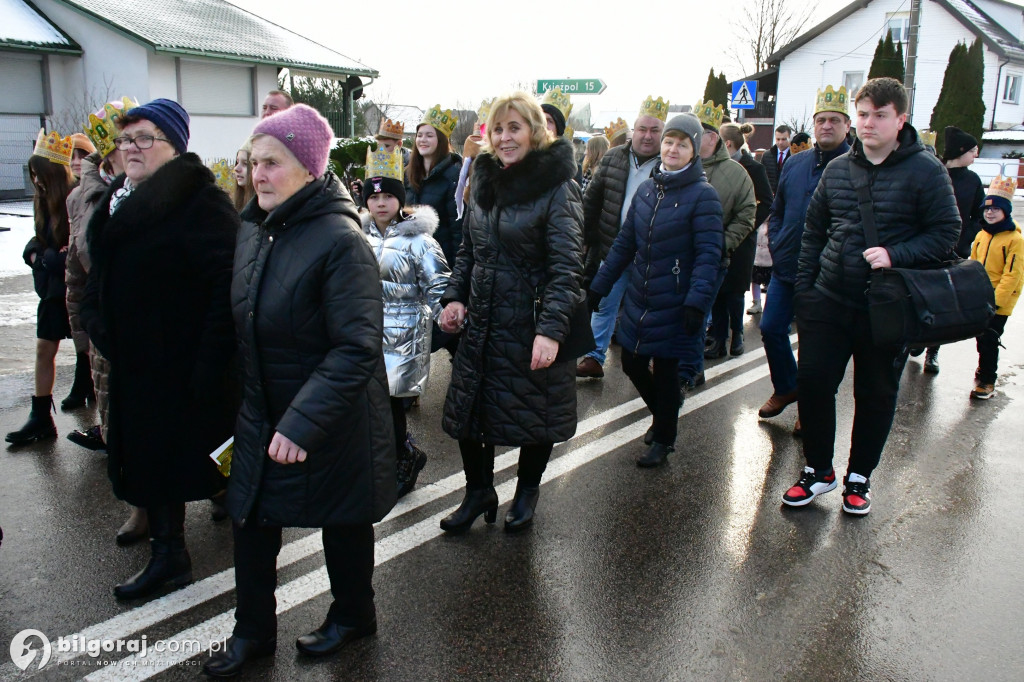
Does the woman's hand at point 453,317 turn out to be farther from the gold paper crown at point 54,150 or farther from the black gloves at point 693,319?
the gold paper crown at point 54,150

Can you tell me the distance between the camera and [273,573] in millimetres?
2926

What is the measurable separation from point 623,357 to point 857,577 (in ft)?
6.35

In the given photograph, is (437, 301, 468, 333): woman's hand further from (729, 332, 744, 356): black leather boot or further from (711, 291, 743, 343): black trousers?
(729, 332, 744, 356): black leather boot

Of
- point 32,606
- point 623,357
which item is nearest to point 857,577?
point 623,357

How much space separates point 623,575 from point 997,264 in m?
4.93

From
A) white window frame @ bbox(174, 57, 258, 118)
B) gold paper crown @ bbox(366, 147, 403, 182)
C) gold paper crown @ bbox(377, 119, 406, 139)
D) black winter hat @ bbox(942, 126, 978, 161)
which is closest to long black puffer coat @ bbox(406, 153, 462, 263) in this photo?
gold paper crown @ bbox(377, 119, 406, 139)

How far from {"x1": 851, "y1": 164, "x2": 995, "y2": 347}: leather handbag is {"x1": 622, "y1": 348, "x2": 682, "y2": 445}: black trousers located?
4.12ft

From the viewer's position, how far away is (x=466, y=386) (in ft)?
12.5

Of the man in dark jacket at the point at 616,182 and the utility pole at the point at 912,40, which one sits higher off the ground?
the utility pole at the point at 912,40

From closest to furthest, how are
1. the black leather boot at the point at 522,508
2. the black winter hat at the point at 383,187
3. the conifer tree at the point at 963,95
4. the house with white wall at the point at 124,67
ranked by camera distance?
the black leather boot at the point at 522,508 < the black winter hat at the point at 383,187 < the house with white wall at the point at 124,67 < the conifer tree at the point at 963,95

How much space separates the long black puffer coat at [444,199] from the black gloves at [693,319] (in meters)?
2.45

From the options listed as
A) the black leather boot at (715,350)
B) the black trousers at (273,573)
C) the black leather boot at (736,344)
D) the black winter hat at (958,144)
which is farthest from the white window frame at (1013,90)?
the black trousers at (273,573)

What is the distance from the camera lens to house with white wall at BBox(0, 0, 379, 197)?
67.5 ft

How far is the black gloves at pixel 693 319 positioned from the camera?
467 cm
